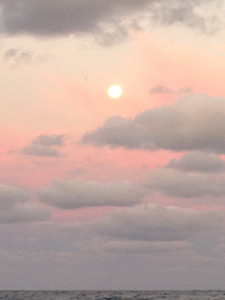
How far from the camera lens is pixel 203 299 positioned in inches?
4776

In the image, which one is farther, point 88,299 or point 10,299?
point 10,299

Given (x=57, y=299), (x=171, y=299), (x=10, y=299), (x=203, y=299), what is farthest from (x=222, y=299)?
(x=10, y=299)

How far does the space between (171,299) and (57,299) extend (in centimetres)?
2475

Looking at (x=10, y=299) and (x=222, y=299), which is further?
(x=10, y=299)

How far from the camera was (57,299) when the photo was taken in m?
126

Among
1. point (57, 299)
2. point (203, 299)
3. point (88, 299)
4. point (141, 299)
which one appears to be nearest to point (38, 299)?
point (57, 299)

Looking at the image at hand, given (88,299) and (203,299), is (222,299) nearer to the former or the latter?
(203,299)

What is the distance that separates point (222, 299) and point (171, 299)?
11287 mm

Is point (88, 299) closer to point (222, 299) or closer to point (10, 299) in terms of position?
point (10, 299)

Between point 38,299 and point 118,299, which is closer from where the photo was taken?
point 118,299

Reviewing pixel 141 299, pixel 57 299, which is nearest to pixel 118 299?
pixel 141 299

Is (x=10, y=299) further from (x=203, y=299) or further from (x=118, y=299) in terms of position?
(x=203, y=299)

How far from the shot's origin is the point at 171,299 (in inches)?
4665

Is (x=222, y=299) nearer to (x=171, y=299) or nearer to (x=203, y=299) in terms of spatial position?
(x=203, y=299)
